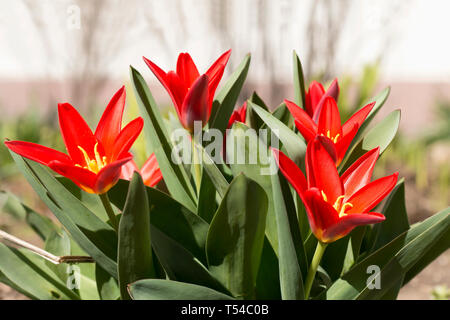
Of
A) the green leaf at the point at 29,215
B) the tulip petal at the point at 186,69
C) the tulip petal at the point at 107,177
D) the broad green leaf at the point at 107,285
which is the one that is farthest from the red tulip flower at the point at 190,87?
the green leaf at the point at 29,215

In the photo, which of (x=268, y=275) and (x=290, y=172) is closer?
(x=290, y=172)

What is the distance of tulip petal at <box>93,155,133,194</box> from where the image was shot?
1.45 feet

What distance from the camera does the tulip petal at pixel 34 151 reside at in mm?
471

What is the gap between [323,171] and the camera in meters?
0.46

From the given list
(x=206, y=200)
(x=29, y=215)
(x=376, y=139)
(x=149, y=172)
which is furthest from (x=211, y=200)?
(x=29, y=215)

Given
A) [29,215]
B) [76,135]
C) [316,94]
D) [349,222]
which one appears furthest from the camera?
[29,215]

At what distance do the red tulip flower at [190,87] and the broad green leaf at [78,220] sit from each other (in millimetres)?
138

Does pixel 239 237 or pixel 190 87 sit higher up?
pixel 190 87

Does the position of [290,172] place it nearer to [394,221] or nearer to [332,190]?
[332,190]

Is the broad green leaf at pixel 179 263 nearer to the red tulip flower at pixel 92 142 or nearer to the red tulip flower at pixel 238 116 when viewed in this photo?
the red tulip flower at pixel 92 142

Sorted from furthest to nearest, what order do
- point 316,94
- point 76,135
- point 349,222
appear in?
point 316,94
point 76,135
point 349,222

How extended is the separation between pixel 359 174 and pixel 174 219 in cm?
19
